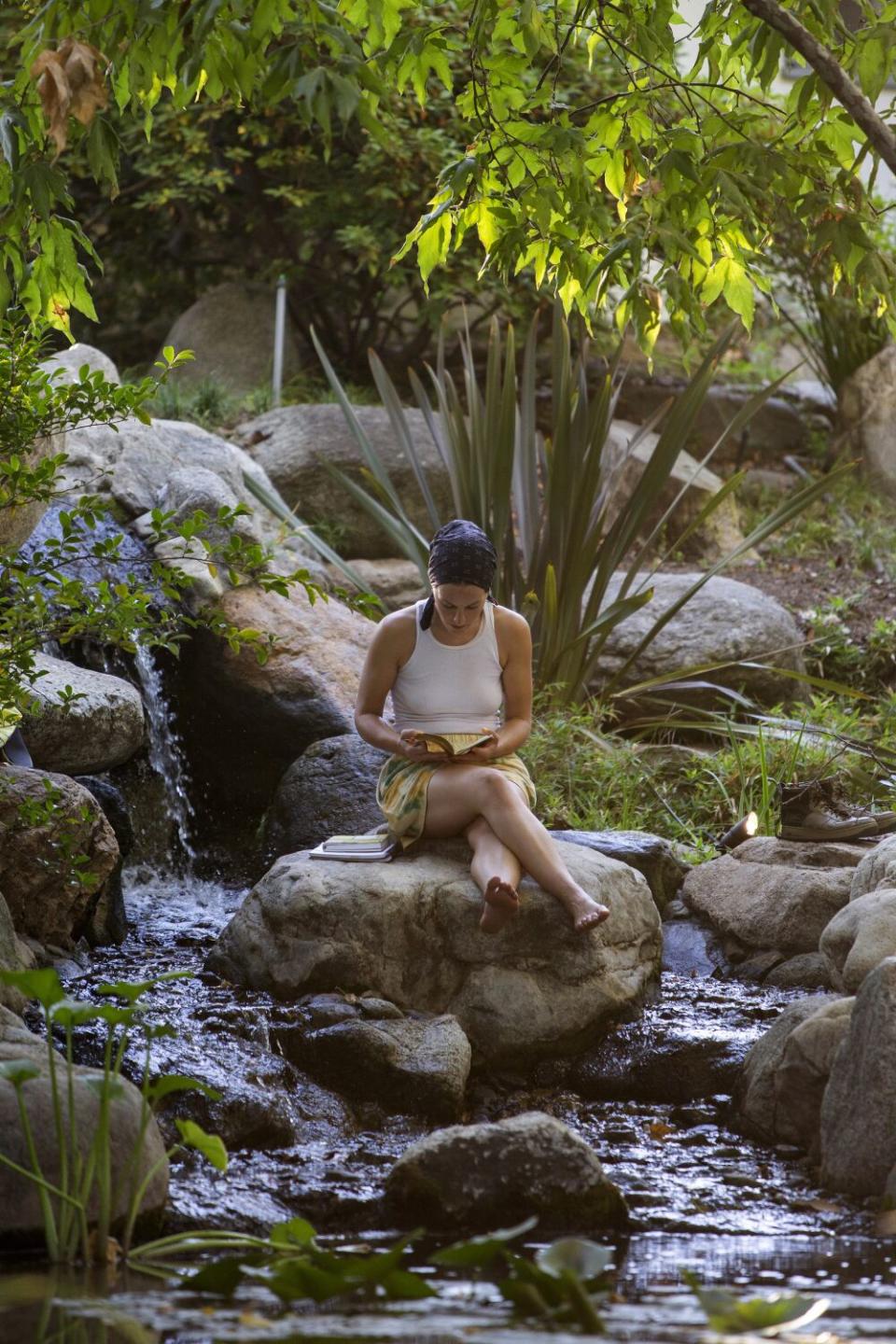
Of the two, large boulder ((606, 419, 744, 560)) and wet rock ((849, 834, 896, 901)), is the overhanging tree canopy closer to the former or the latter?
wet rock ((849, 834, 896, 901))

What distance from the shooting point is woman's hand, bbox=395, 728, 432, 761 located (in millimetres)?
4496

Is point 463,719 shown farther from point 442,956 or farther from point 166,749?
point 166,749

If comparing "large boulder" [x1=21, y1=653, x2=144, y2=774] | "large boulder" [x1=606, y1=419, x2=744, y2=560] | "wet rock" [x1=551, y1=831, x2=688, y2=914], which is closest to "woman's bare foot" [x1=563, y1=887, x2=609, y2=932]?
"wet rock" [x1=551, y1=831, x2=688, y2=914]

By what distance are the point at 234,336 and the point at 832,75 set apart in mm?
8567

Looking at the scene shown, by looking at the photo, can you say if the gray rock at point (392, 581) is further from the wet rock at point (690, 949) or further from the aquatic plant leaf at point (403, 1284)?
the aquatic plant leaf at point (403, 1284)

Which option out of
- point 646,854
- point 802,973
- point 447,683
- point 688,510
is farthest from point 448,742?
point 688,510

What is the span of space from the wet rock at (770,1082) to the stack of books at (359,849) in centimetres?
128

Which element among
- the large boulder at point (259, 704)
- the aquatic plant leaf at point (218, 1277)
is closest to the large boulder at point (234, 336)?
the large boulder at point (259, 704)

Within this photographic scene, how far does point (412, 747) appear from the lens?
4.51 metres

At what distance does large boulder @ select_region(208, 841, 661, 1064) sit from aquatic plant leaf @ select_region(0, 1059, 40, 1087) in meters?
1.54

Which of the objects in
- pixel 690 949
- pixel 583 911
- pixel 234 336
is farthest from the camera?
pixel 234 336

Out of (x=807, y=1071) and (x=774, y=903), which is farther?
(x=774, y=903)

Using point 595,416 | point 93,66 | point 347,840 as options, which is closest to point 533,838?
point 347,840

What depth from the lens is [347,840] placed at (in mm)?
4695
